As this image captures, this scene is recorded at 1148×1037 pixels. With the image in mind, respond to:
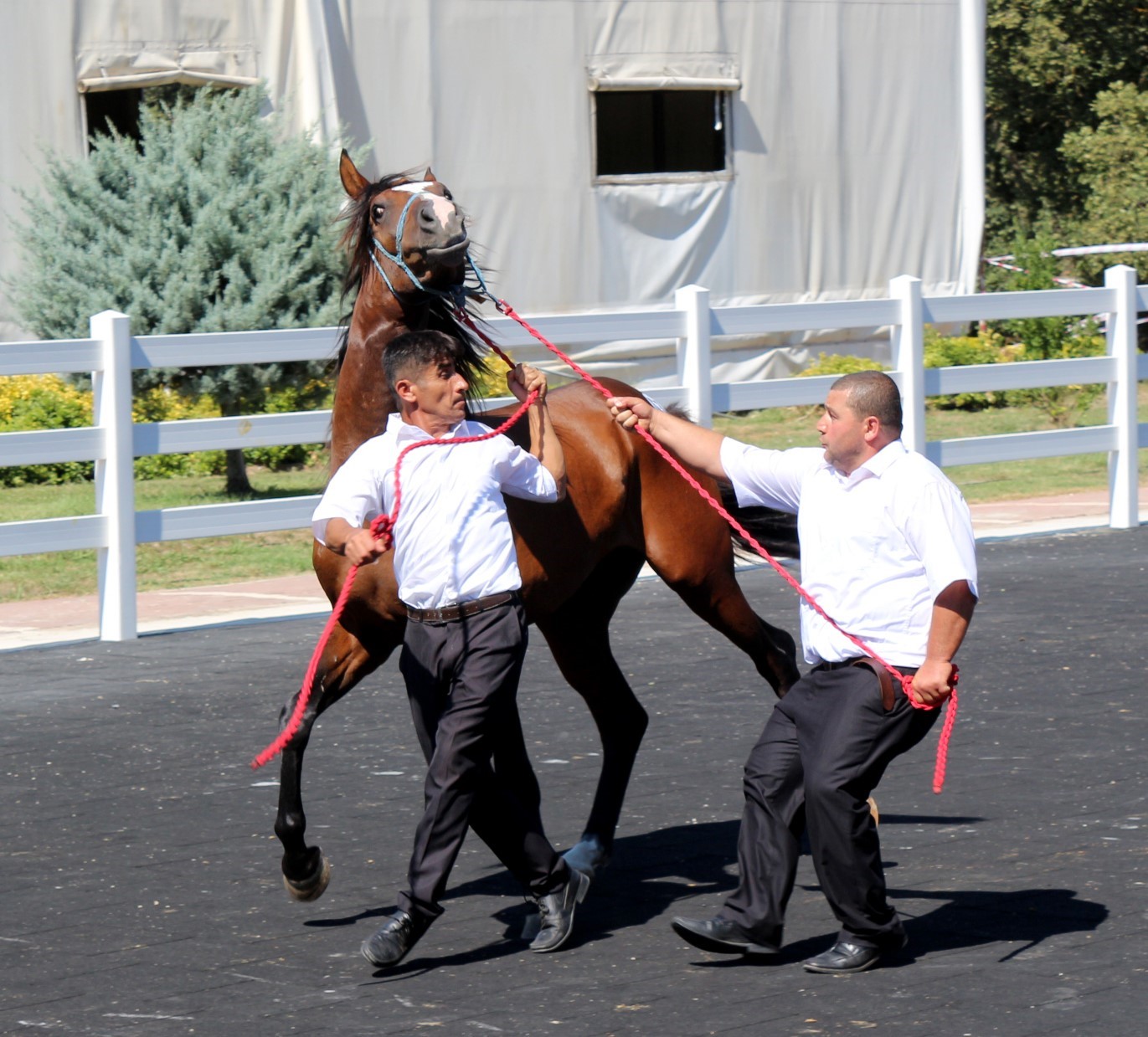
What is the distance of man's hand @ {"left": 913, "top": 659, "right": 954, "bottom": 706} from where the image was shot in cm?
474

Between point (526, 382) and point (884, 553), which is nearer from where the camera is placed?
point (884, 553)

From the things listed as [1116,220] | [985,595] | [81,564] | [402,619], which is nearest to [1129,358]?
[985,595]

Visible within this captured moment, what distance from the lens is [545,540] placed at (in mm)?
5859

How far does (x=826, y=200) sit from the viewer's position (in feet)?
71.8

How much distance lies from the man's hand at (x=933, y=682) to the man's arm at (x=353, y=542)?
1.34 metres

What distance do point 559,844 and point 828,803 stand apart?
163cm

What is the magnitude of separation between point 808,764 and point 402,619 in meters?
1.30

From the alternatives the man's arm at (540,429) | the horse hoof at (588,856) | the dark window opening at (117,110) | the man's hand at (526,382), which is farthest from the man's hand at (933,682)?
the dark window opening at (117,110)

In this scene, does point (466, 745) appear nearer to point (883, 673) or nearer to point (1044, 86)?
point (883, 673)

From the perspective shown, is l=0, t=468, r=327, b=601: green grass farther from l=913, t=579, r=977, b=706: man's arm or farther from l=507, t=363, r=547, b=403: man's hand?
l=913, t=579, r=977, b=706: man's arm

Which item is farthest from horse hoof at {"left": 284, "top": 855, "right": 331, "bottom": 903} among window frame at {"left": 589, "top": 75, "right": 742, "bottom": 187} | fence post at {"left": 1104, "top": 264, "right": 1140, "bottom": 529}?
window frame at {"left": 589, "top": 75, "right": 742, "bottom": 187}

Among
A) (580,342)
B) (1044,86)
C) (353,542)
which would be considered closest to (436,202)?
(353,542)

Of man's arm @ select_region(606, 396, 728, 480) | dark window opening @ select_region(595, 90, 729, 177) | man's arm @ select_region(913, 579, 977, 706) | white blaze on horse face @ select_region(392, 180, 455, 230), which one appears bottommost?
man's arm @ select_region(913, 579, 977, 706)

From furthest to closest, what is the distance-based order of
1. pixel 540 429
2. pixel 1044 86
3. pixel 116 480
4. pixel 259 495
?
pixel 1044 86 → pixel 259 495 → pixel 116 480 → pixel 540 429
